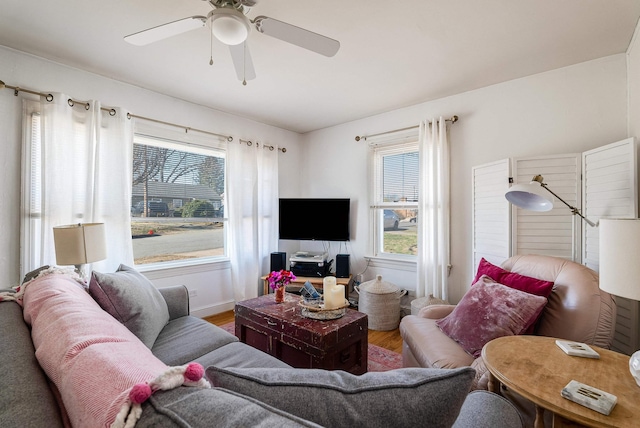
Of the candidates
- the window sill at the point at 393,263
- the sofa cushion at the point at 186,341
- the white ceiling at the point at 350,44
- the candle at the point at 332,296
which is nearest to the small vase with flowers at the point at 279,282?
the candle at the point at 332,296

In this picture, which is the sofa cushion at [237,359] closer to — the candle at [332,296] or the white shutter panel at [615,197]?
the candle at [332,296]

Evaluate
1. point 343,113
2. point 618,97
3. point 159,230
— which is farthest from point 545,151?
point 159,230

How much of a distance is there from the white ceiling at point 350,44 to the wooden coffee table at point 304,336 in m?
1.99

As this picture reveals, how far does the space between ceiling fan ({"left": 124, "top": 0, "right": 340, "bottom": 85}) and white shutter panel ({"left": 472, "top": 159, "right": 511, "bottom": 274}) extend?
1.80 meters

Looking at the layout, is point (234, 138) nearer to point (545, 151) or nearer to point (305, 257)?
point (305, 257)

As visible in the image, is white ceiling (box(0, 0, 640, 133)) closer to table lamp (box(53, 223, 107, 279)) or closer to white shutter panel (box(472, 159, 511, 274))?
white shutter panel (box(472, 159, 511, 274))

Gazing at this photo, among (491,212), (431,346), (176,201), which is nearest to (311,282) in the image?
(176,201)

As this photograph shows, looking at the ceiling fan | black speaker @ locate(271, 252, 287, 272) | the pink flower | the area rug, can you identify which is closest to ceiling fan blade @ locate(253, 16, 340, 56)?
the ceiling fan

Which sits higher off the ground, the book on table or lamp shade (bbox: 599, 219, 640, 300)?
lamp shade (bbox: 599, 219, 640, 300)

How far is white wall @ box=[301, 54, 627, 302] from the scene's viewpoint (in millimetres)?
2277

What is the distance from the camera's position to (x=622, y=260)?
3.61 feet

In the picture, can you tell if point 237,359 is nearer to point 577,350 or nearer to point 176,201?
point 577,350

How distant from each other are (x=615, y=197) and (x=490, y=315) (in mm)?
1196

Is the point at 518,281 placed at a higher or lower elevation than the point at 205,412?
lower
